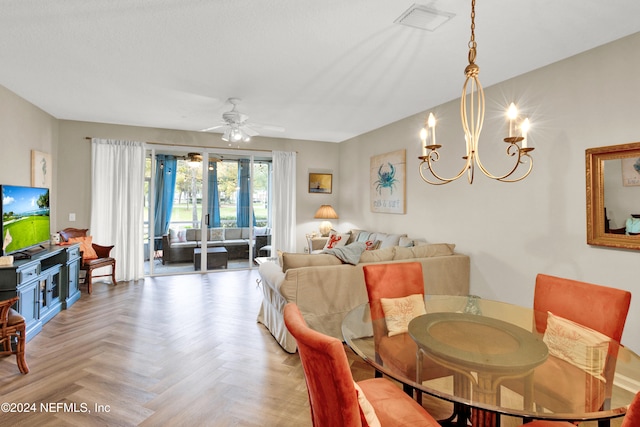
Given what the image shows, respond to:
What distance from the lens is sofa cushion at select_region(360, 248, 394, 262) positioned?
10.5ft

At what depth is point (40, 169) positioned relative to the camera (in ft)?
14.9

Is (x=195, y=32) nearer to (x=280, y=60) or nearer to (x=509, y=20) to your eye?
(x=280, y=60)

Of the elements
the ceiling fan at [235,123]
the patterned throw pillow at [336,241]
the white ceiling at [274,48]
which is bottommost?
the patterned throw pillow at [336,241]

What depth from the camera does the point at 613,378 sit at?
1401 mm

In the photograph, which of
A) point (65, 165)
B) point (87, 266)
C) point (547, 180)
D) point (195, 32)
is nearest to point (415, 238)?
point (547, 180)

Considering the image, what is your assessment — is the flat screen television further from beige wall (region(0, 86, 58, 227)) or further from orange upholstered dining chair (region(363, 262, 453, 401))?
orange upholstered dining chair (region(363, 262, 453, 401))

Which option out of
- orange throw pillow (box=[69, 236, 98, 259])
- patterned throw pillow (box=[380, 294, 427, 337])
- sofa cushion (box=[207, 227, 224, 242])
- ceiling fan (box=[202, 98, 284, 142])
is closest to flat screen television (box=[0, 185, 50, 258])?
orange throw pillow (box=[69, 236, 98, 259])

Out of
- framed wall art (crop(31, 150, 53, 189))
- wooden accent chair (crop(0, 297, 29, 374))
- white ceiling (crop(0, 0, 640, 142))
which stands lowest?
wooden accent chair (crop(0, 297, 29, 374))

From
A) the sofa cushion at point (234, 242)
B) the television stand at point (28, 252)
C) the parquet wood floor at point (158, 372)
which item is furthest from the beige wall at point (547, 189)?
the television stand at point (28, 252)

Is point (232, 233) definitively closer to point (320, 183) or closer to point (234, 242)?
point (234, 242)

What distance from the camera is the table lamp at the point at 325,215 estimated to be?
6512 millimetres

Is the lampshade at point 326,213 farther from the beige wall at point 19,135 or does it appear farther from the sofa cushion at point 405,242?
the beige wall at point 19,135

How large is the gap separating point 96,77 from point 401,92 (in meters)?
3.20

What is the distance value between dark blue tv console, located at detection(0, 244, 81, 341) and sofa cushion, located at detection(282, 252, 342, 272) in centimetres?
243
